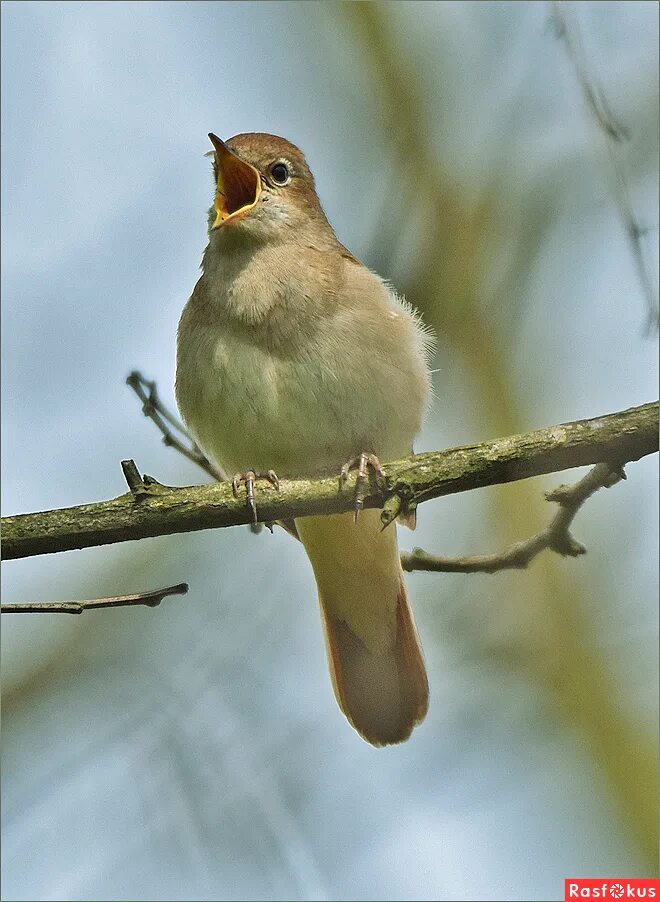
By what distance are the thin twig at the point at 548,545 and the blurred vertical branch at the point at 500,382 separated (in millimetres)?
639

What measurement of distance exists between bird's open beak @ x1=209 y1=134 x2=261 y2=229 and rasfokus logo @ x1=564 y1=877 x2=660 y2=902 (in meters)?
3.00

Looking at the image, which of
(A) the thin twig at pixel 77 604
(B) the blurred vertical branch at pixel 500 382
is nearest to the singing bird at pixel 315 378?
(B) the blurred vertical branch at pixel 500 382

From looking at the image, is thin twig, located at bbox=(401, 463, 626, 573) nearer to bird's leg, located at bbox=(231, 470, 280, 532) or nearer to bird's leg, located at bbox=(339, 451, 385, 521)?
bird's leg, located at bbox=(339, 451, 385, 521)

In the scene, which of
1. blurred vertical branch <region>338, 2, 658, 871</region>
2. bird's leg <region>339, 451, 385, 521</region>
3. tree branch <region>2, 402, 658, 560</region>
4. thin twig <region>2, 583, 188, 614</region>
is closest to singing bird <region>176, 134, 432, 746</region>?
blurred vertical branch <region>338, 2, 658, 871</region>

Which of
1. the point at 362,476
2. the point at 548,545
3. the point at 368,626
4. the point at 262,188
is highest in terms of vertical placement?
the point at 262,188

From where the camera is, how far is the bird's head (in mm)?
4672

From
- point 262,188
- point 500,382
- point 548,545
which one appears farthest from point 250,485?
point 262,188

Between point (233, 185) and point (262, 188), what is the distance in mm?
172

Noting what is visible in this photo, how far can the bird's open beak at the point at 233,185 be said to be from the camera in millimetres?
4754

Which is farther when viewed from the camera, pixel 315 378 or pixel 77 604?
pixel 315 378

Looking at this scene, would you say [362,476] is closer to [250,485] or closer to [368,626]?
[250,485]

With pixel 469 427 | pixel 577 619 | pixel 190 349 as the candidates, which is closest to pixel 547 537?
pixel 577 619

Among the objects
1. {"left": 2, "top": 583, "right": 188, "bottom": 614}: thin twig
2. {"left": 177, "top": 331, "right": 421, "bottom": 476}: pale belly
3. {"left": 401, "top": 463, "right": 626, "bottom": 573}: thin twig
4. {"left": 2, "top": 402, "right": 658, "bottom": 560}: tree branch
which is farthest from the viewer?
{"left": 177, "top": 331, "right": 421, "bottom": 476}: pale belly

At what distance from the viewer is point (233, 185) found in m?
4.89
